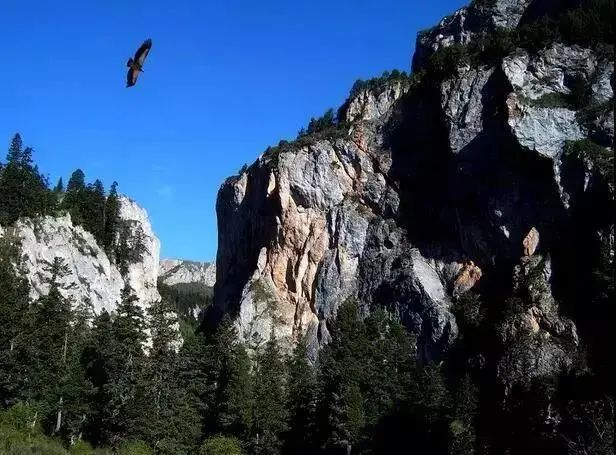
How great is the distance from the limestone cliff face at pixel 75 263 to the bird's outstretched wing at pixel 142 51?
54390mm

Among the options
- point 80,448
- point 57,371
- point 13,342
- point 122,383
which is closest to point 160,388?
point 122,383

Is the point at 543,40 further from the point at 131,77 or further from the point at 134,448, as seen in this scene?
the point at 131,77

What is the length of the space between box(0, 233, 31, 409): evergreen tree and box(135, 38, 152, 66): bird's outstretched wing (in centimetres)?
4339

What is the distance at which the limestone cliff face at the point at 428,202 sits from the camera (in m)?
69.0

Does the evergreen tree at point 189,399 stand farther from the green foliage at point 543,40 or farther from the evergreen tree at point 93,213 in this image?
the green foliage at point 543,40

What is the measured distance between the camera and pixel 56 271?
65.1 m

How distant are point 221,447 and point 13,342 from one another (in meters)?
18.2

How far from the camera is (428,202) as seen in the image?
85.8 meters

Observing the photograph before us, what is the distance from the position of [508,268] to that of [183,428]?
127 ft

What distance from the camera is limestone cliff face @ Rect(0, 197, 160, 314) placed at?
7438 centimetres

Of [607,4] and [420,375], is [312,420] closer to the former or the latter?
[420,375]

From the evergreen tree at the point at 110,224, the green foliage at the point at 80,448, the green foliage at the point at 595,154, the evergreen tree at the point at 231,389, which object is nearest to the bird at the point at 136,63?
the green foliage at the point at 80,448

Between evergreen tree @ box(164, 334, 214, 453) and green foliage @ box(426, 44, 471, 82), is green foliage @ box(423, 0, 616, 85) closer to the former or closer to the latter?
green foliage @ box(426, 44, 471, 82)

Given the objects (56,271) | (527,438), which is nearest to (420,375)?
(527,438)
